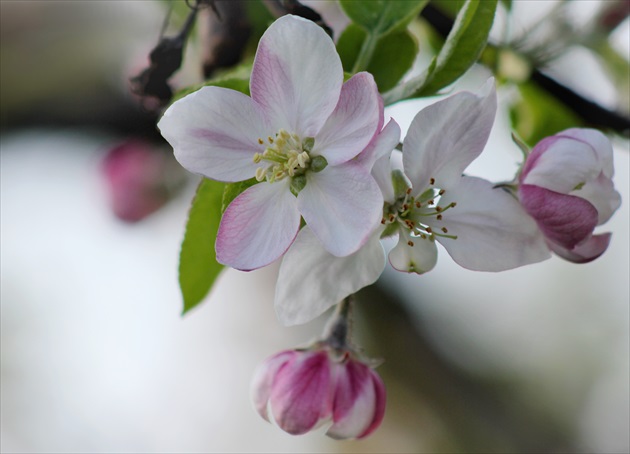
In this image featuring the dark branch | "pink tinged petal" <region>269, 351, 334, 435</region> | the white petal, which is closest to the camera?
the white petal

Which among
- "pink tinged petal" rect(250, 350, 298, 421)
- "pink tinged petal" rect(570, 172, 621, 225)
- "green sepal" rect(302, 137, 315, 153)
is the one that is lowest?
"pink tinged petal" rect(250, 350, 298, 421)

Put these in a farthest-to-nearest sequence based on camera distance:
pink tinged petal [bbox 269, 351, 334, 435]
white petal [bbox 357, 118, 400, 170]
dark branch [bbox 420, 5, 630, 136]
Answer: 1. dark branch [bbox 420, 5, 630, 136]
2. pink tinged petal [bbox 269, 351, 334, 435]
3. white petal [bbox 357, 118, 400, 170]

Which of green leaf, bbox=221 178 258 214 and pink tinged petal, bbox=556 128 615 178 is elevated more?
pink tinged petal, bbox=556 128 615 178

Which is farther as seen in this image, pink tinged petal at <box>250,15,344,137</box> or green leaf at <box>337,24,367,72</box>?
green leaf at <box>337,24,367,72</box>

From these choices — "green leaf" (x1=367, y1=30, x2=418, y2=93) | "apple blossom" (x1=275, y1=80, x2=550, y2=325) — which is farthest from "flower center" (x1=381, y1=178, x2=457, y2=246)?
"green leaf" (x1=367, y1=30, x2=418, y2=93)

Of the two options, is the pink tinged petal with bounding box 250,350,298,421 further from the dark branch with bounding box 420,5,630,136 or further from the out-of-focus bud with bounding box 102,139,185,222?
the out-of-focus bud with bounding box 102,139,185,222

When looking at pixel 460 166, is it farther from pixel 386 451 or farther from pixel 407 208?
pixel 386 451

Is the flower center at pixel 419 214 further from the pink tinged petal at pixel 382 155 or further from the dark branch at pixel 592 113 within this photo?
the dark branch at pixel 592 113

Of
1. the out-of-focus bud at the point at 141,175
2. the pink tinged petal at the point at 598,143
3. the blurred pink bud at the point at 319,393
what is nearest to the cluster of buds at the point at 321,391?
the blurred pink bud at the point at 319,393
